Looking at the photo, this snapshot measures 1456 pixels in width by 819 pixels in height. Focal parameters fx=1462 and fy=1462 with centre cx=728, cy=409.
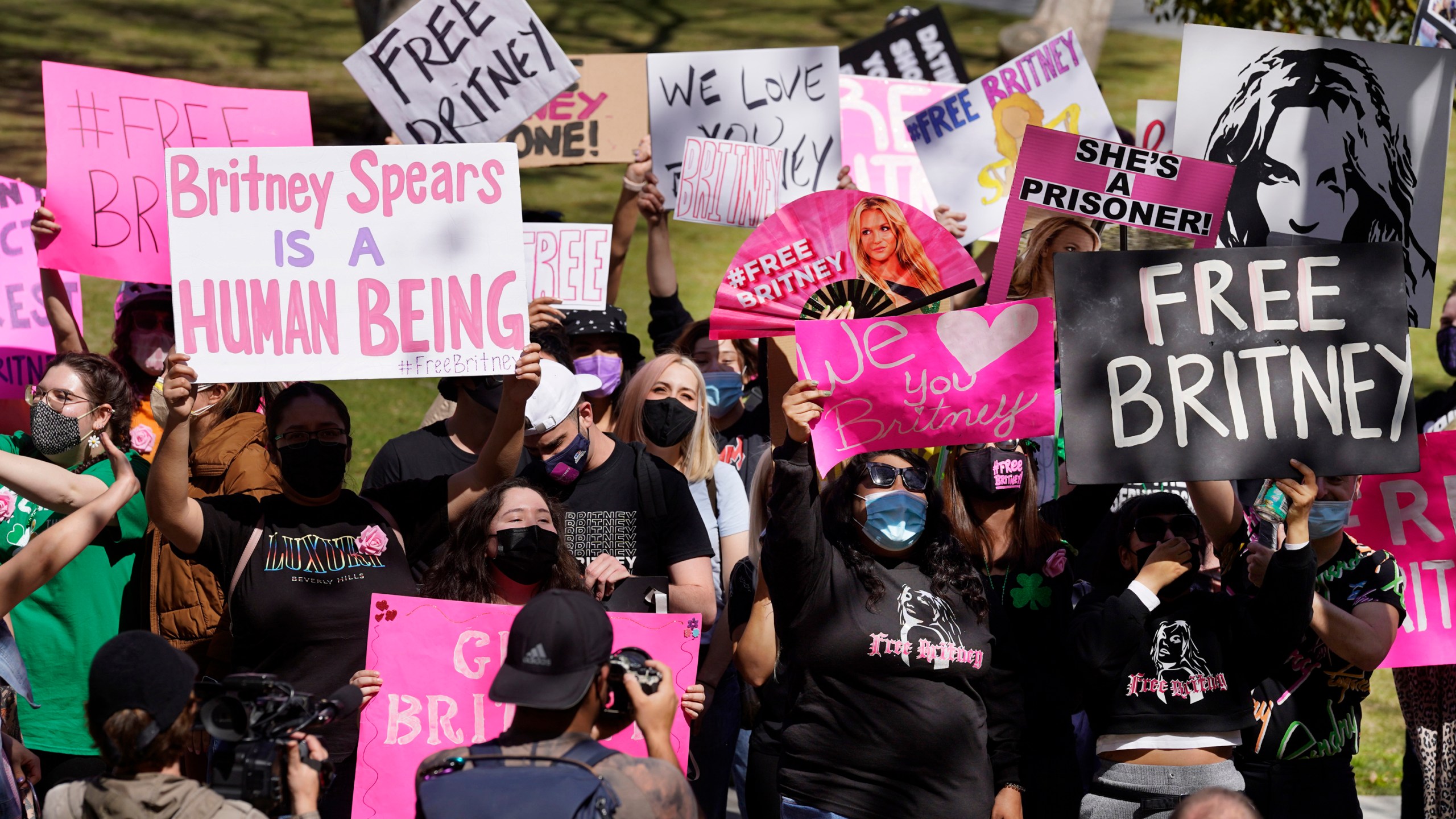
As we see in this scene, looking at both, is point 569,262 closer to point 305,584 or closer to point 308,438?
point 308,438

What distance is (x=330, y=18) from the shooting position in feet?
73.6

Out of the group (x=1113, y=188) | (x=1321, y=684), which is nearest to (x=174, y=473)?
(x=1113, y=188)

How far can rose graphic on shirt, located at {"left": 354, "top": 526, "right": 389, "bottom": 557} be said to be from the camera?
14.1 feet

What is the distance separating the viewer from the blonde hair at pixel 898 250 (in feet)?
15.5

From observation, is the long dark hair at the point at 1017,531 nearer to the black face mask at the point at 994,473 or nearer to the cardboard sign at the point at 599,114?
the black face mask at the point at 994,473

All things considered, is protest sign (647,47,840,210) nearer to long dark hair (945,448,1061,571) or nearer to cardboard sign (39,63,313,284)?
cardboard sign (39,63,313,284)

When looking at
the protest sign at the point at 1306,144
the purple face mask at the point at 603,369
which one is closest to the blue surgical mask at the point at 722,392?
the purple face mask at the point at 603,369

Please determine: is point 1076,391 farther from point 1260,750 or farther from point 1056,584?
point 1260,750

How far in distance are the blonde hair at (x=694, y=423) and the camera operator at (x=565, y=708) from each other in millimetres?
2227

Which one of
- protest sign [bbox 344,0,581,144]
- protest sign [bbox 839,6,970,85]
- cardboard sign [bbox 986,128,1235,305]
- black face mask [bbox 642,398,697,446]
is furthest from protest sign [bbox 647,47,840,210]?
cardboard sign [bbox 986,128,1235,305]

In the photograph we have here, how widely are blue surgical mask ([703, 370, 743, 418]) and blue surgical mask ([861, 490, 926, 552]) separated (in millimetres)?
2045

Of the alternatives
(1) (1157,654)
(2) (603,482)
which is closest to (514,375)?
(2) (603,482)

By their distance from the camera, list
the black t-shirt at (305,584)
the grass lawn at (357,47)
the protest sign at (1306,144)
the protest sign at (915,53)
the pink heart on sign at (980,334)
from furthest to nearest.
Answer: the grass lawn at (357,47), the protest sign at (915,53), the protest sign at (1306,144), the pink heart on sign at (980,334), the black t-shirt at (305,584)

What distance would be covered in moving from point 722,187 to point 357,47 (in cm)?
1572
